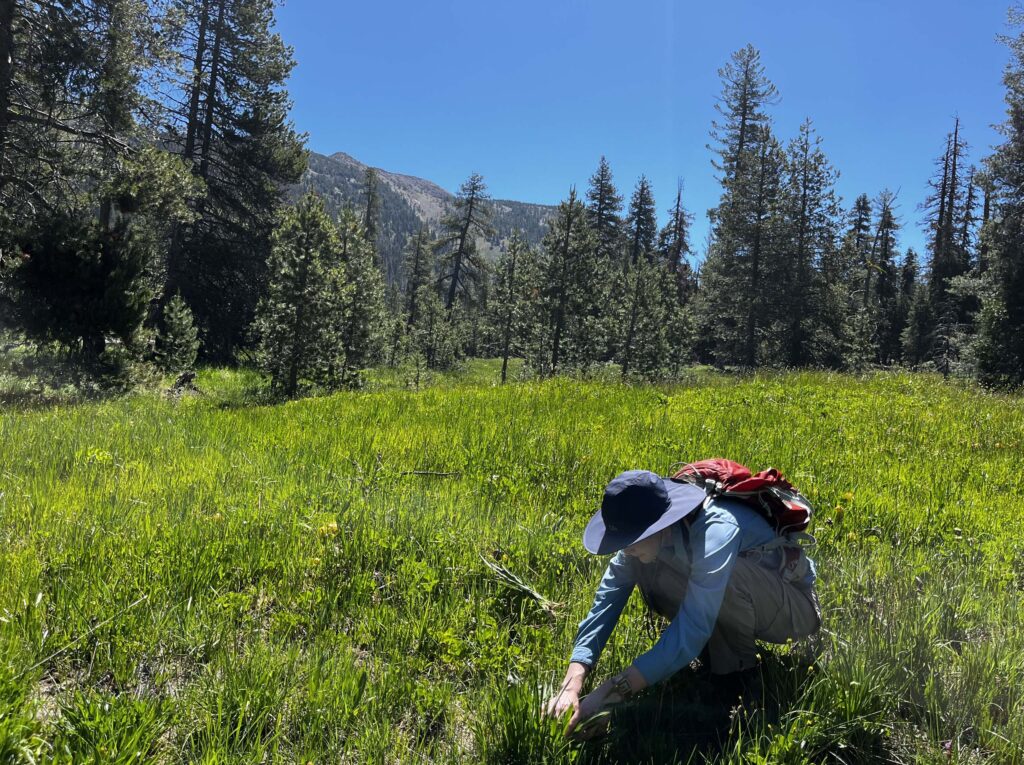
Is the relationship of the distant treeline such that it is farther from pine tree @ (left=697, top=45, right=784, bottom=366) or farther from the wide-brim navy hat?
the wide-brim navy hat

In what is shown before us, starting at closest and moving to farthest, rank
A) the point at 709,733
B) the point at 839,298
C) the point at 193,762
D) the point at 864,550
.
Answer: the point at 193,762, the point at 709,733, the point at 864,550, the point at 839,298

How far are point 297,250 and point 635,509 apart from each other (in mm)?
12864

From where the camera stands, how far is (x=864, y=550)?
3820 mm

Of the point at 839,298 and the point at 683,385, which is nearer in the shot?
the point at 683,385

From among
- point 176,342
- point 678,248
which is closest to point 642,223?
point 678,248

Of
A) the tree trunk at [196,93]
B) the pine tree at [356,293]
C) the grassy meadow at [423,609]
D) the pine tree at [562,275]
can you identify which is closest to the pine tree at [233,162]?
the tree trunk at [196,93]

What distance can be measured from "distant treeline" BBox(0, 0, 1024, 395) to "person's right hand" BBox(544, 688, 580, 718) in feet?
41.0

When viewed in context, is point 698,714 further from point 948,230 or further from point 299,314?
point 948,230

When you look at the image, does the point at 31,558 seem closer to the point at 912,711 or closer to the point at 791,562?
the point at 791,562

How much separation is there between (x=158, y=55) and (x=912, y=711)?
16.0 m

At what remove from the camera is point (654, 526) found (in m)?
2.24

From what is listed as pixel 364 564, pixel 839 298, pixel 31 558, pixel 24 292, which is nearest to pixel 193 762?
pixel 364 564

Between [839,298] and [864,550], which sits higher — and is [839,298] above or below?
above

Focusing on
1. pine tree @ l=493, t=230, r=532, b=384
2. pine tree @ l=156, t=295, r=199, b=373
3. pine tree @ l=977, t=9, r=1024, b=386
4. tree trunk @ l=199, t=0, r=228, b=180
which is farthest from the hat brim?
pine tree @ l=493, t=230, r=532, b=384
